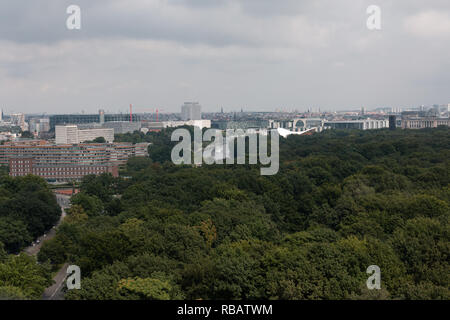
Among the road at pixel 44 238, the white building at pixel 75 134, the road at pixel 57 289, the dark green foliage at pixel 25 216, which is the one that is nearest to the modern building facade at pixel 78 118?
the white building at pixel 75 134

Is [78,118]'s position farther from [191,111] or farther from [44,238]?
[44,238]

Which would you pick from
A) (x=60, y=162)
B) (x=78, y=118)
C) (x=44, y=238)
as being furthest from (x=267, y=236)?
(x=78, y=118)

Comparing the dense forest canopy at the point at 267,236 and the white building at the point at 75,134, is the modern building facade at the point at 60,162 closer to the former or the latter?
the dense forest canopy at the point at 267,236

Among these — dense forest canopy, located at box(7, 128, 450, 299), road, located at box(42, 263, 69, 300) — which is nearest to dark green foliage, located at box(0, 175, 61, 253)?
dense forest canopy, located at box(7, 128, 450, 299)

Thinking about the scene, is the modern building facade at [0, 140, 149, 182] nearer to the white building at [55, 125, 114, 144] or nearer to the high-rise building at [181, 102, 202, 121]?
the white building at [55, 125, 114, 144]
